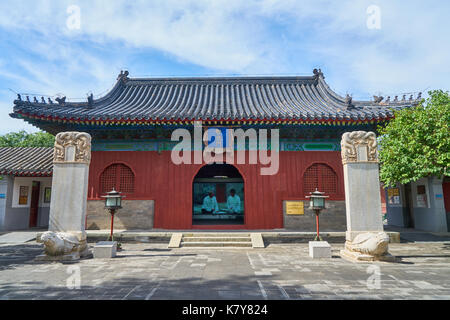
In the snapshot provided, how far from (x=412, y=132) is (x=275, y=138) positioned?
464cm

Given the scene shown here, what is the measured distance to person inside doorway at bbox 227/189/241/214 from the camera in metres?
14.0

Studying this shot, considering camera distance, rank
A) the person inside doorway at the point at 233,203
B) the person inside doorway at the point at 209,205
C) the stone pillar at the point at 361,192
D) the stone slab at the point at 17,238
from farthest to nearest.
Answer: the person inside doorway at the point at 233,203 < the person inside doorway at the point at 209,205 < the stone slab at the point at 17,238 < the stone pillar at the point at 361,192

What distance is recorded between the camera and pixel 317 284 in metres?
4.98

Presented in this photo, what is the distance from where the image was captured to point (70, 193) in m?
7.55

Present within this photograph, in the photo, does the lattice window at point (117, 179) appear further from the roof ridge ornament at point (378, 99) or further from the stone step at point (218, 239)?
the roof ridge ornament at point (378, 99)

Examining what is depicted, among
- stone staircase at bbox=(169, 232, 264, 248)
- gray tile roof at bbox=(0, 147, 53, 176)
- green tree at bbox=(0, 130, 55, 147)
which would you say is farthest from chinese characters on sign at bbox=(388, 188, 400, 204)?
green tree at bbox=(0, 130, 55, 147)

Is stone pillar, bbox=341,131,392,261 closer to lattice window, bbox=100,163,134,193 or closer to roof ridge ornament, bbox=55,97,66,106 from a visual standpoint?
lattice window, bbox=100,163,134,193

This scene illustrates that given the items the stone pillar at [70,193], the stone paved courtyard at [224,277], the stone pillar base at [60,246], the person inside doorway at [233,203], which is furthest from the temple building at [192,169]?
the stone pillar base at [60,246]

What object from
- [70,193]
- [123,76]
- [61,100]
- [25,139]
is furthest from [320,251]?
[25,139]

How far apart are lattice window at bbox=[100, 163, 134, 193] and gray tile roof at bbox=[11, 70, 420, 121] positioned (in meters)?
2.25

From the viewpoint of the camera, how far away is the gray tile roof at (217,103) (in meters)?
10.0

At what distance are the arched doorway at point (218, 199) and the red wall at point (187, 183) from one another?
2741mm

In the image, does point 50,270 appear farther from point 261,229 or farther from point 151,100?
point 151,100
